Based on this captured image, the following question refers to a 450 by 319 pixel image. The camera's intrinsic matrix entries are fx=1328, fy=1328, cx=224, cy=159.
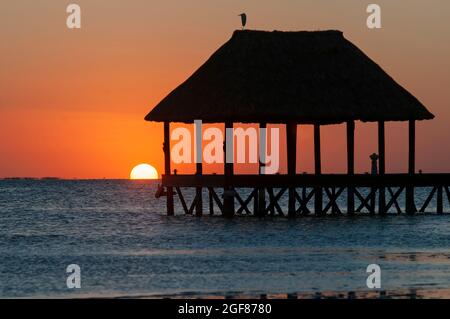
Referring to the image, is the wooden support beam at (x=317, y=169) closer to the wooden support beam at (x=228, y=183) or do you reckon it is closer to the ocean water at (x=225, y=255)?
the ocean water at (x=225, y=255)

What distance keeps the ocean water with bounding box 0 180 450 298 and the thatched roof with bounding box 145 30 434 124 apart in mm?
4143

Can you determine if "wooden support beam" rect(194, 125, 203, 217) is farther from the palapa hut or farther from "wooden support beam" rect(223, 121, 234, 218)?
"wooden support beam" rect(223, 121, 234, 218)

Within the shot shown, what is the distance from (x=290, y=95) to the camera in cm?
5147

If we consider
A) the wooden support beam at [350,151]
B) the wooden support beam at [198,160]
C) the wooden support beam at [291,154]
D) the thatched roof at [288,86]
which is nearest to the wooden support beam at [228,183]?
the thatched roof at [288,86]

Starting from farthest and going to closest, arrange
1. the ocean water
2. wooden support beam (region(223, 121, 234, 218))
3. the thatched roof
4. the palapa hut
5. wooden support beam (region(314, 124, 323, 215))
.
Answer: wooden support beam (region(314, 124, 323, 215))
the thatched roof
the palapa hut
wooden support beam (region(223, 121, 234, 218))
the ocean water

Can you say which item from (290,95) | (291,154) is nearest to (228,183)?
(291,154)

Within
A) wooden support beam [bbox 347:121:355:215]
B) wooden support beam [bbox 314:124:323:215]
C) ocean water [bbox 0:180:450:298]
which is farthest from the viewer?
wooden support beam [bbox 314:124:323:215]

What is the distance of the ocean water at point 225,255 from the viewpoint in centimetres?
2847

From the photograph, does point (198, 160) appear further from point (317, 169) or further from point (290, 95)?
point (317, 169)

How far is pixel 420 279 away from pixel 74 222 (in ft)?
106

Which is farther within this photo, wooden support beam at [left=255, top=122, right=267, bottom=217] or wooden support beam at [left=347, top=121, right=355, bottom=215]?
wooden support beam at [left=255, top=122, right=267, bottom=217]

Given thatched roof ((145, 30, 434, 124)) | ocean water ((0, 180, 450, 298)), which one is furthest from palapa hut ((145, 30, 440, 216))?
ocean water ((0, 180, 450, 298))

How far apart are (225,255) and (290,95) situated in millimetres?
15765

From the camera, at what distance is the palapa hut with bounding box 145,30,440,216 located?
50375mm
